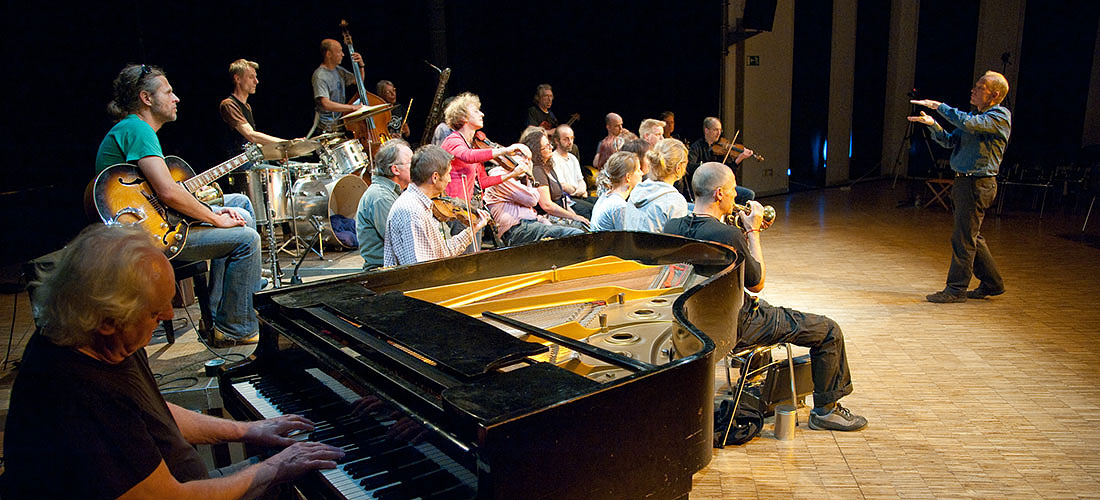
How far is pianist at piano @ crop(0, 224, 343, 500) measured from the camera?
146 cm

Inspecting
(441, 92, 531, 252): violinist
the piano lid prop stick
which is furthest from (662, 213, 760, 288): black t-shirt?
(441, 92, 531, 252): violinist

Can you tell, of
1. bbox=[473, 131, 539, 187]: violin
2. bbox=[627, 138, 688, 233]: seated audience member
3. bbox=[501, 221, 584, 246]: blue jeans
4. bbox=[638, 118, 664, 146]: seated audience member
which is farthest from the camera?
bbox=[638, 118, 664, 146]: seated audience member

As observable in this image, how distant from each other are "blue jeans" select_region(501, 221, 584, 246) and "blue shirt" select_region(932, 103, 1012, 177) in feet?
9.65

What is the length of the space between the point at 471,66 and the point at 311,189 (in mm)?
3169

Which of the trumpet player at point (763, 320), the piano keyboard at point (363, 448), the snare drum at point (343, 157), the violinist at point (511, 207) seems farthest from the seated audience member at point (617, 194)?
the piano keyboard at point (363, 448)

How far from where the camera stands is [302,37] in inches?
309

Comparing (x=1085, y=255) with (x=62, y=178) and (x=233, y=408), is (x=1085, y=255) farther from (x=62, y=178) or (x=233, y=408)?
(x=62, y=178)

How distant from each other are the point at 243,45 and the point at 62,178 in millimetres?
2138

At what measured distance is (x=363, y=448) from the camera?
5.92ft

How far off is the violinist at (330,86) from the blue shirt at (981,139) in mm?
5248

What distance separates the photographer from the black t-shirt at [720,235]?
335 centimetres

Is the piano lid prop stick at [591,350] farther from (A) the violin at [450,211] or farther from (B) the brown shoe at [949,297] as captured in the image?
(B) the brown shoe at [949,297]

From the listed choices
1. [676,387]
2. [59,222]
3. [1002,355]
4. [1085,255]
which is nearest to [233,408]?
[676,387]

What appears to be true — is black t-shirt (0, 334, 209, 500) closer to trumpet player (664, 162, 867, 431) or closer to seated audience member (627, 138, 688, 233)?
trumpet player (664, 162, 867, 431)
